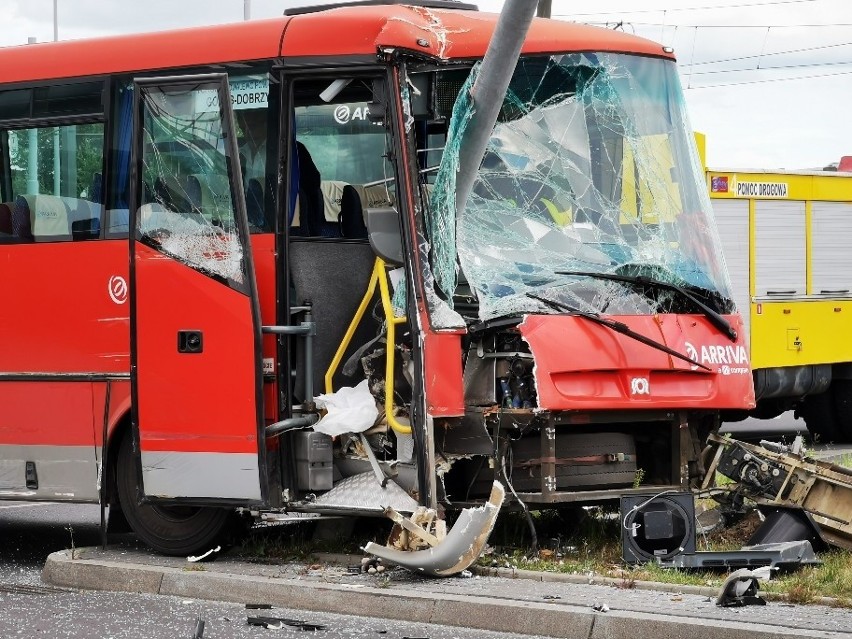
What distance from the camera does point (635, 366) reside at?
33.0 feet

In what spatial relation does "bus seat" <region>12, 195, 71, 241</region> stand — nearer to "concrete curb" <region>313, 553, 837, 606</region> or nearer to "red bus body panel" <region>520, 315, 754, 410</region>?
"red bus body panel" <region>520, 315, 754, 410</region>

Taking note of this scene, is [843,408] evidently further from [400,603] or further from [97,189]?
[400,603]

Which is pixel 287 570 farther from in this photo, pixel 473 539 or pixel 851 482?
pixel 851 482

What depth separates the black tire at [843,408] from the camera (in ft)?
68.4

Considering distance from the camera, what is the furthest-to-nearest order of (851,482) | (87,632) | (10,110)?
(10,110), (851,482), (87,632)

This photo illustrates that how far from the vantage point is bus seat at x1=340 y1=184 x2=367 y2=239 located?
10.5m

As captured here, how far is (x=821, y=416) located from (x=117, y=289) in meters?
12.4

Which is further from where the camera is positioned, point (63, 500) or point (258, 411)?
point (63, 500)

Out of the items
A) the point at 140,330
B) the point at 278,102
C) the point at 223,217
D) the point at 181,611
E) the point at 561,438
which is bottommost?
the point at 181,611

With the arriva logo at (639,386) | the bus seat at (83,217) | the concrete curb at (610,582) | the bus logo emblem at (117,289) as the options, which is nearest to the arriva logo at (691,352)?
the arriva logo at (639,386)

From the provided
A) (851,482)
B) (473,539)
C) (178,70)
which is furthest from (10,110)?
(851,482)

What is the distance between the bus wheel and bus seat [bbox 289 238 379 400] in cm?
113

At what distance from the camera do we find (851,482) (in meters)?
9.99

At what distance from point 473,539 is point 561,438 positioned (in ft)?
4.14
